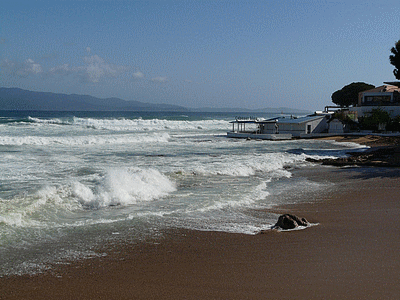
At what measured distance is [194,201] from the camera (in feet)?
33.9

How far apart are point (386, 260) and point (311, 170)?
11.7 m

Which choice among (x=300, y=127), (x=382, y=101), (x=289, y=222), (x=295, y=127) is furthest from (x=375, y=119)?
(x=289, y=222)

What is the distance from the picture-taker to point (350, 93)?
80.8 m

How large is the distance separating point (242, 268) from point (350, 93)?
8170 cm

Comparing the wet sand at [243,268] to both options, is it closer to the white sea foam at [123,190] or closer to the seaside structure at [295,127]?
the white sea foam at [123,190]

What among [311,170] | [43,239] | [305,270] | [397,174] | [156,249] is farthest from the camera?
[311,170]

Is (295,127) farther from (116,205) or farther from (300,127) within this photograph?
(116,205)

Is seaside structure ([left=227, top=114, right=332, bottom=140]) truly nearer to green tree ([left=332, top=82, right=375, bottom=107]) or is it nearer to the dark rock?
the dark rock

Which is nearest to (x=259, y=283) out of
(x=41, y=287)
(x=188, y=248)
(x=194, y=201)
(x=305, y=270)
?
(x=305, y=270)

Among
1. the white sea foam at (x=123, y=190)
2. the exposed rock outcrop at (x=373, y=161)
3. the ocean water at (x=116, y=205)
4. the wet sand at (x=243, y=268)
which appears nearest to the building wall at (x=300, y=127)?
the exposed rock outcrop at (x=373, y=161)

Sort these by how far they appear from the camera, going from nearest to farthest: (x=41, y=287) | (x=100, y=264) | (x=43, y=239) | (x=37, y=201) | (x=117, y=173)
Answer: (x=41, y=287)
(x=100, y=264)
(x=43, y=239)
(x=37, y=201)
(x=117, y=173)

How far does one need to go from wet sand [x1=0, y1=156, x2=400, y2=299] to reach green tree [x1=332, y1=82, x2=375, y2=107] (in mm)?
77193

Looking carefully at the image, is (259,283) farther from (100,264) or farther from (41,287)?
(41,287)

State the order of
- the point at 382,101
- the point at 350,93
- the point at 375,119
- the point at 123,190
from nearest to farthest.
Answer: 1. the point at 123,190
2. the point at 375,119
3. the point at 382,101
4. the point at 350,93
